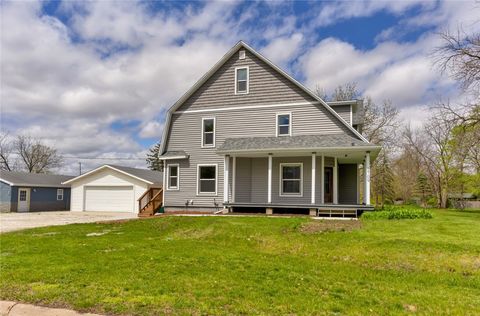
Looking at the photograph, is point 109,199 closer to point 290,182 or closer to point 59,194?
point 59,194

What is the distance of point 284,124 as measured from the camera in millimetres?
17625

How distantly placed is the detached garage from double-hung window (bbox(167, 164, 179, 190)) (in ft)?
21.4

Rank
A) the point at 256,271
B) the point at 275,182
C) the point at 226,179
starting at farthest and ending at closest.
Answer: the point at 275,182
the point at 226,179
the point at 256,271

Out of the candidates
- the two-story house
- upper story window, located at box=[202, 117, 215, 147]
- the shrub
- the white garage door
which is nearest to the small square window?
the two-story house

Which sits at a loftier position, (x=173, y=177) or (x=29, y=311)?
(x=173, y=177)

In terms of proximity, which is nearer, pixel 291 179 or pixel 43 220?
pixel 291 179

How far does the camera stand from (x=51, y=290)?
5.35m

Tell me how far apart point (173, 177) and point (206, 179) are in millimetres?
2160

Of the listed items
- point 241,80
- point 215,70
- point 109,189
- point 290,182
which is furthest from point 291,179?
point 109,189

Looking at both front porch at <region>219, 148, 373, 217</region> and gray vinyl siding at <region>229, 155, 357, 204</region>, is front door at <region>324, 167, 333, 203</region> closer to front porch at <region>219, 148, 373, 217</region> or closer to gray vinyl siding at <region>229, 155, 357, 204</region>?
front porch at <region>219, 148, 373, 217</region>

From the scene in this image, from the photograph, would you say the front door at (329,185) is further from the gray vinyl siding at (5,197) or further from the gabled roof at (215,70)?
the gray vinyl siding at (5,197)

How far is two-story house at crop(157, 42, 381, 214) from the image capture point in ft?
53.7

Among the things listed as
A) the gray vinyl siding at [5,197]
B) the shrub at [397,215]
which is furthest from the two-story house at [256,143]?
the gray vinyl siding at [5,197]

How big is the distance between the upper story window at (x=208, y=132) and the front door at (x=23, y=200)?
19.8 m
